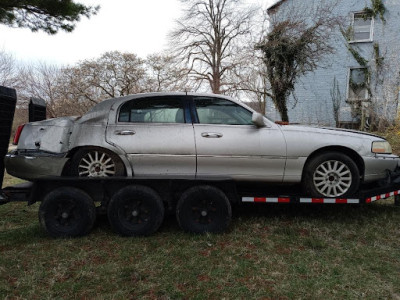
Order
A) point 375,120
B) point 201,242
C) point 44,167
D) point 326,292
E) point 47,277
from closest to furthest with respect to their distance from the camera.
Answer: point 326,292
point 47,277
point 201,242
point 44,167
point 375,120

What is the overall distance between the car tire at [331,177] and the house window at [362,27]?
14.2m

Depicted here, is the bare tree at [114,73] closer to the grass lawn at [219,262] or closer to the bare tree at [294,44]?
the bare tree at [294,44]

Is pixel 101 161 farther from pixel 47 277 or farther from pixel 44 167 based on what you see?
pixel 47 277

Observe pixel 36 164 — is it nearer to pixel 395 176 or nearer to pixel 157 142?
pixel 157 142

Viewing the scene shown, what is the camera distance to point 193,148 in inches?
148

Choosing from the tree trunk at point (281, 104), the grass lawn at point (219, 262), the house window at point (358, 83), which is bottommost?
the grass lawn at point (219, 262)

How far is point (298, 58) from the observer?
41.3ft

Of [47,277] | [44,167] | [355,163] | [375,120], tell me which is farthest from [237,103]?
[375,120]

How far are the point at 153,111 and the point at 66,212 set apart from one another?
1.74 metres

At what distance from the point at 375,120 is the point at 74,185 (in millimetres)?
12606

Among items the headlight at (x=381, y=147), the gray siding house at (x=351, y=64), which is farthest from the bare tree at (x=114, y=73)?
the headlight at (x=381, y=147)

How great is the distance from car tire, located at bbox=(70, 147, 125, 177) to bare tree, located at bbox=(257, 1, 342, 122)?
35.7 feet

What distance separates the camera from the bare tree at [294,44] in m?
12.4

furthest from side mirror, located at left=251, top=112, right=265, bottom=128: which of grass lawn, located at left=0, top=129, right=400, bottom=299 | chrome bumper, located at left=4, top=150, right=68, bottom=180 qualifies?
chrome bumper, located at left=4, top=150, right=68, bottom=180
